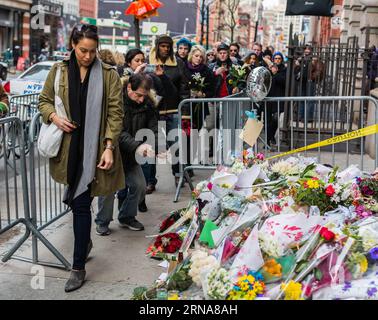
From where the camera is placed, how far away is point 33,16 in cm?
6412

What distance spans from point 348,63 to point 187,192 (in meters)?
4.10

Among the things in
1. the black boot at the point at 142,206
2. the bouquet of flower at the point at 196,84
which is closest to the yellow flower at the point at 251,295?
the black boot at the point at 142,206

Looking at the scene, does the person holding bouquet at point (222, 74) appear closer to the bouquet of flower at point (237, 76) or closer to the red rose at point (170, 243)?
the bouquet of flower at point (237, 76)

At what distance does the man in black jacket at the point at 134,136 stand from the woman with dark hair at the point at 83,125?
1012 millimetres

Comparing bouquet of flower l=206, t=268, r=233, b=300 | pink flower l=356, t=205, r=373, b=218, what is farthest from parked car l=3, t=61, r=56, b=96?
bouquet of flower l=206, t=268, r=233, b=300

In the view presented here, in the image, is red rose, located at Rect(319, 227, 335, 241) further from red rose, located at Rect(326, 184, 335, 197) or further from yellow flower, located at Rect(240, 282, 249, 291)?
red rose, located at Rect(326, 184, 335, 197)

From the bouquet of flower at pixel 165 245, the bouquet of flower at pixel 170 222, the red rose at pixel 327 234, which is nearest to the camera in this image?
the red rose at pixel 327 234

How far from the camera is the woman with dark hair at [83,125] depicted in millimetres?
4316

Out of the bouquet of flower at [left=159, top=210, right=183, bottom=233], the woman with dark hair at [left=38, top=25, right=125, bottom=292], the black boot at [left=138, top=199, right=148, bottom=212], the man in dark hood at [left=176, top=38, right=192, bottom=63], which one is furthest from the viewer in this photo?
the man in dark hood at [left=176, top=38, right=192, bottom=63]

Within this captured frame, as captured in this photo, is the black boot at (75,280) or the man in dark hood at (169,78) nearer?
the black boot at (75,280)

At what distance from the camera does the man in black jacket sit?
5.57 metres

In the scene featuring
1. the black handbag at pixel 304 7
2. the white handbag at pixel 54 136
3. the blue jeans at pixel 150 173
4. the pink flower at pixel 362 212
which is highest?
the black handbag at pixel 304 7

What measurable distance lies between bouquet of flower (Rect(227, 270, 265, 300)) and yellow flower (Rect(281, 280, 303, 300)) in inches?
6.1

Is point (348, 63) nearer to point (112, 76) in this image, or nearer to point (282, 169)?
point (282, 169)
